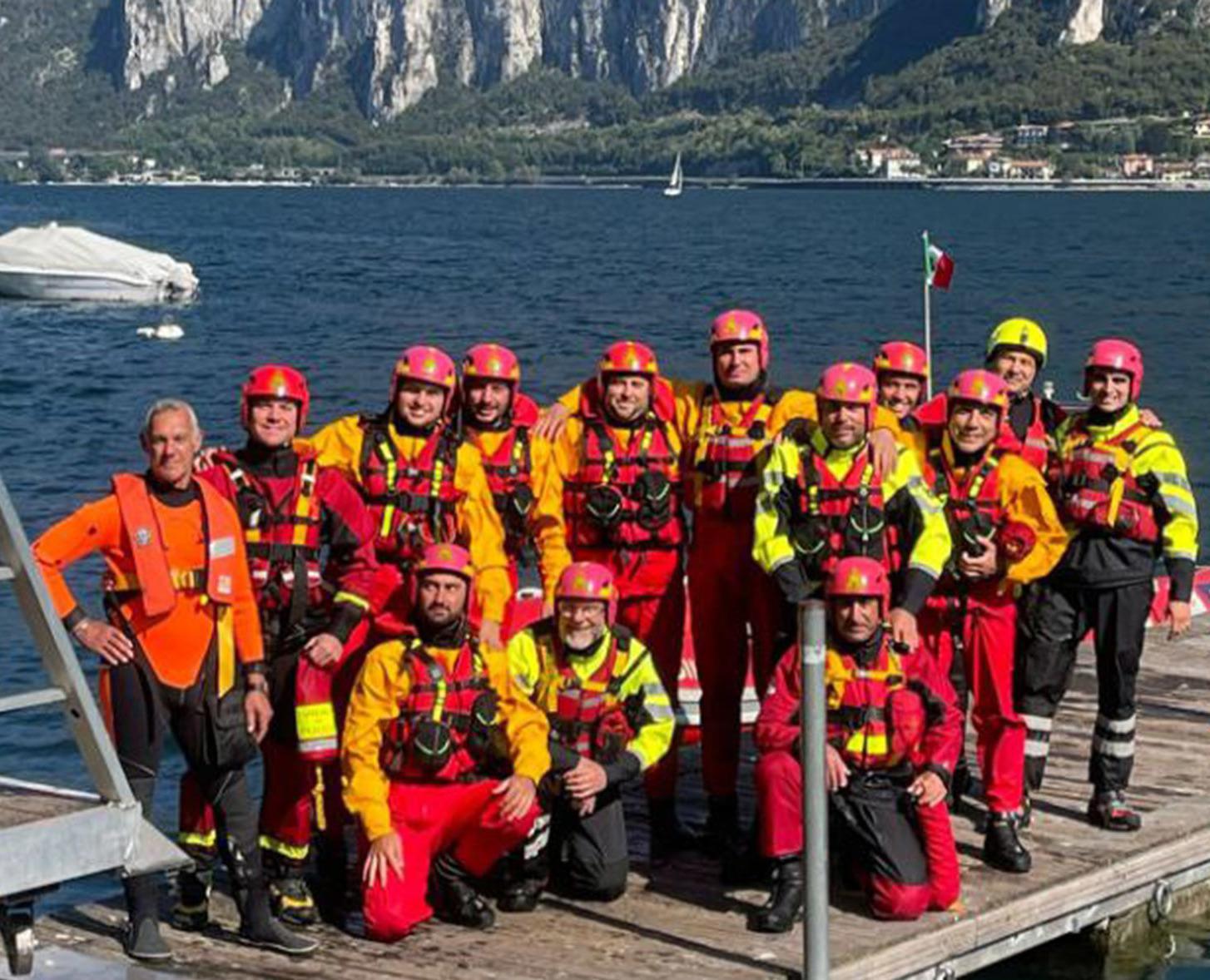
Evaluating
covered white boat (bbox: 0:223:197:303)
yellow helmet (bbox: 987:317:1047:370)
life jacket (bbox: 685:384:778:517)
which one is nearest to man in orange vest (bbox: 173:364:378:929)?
life jacket (bbox: 685:384:778:517)

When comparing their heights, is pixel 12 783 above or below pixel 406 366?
below

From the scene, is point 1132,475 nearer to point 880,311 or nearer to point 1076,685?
point 1076,685

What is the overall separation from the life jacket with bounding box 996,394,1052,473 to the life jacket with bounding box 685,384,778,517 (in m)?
1.11

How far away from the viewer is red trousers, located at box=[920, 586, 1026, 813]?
9.78m

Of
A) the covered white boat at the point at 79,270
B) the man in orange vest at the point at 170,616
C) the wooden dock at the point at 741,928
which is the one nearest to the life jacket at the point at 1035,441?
the wooden dock at the point at 741,928

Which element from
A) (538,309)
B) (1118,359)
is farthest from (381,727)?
(538,309)

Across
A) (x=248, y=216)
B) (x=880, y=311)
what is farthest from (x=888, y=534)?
(x=248, y=216)

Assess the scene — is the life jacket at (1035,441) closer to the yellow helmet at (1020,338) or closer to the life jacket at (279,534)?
the yellow helmet at (1020,338)

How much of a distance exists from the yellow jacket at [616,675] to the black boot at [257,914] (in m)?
1.30

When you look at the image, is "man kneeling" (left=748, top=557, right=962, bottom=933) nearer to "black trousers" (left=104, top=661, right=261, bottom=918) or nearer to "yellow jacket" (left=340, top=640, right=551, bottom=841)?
"yellow jacket" (left=340, top=640, right=551, bottom=841)

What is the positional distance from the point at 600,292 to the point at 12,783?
72.4m

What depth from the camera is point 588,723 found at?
917 centimetres

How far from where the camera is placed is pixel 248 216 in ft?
521

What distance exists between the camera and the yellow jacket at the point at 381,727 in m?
8.62
